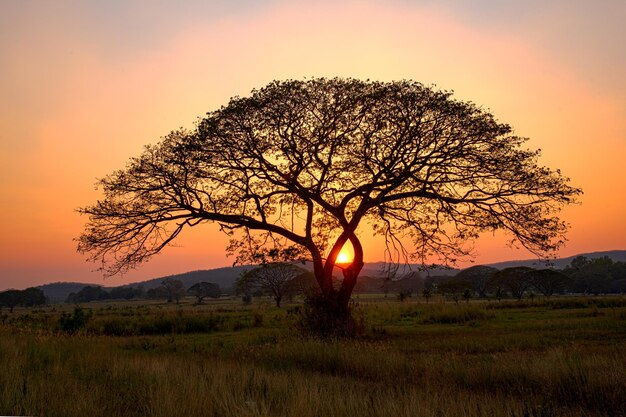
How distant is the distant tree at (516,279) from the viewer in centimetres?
9025

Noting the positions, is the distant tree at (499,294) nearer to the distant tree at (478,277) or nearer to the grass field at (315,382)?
the distant tree at (478,277)

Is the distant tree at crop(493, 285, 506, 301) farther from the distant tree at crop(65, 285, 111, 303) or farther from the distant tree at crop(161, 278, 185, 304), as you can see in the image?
the distant tree at crop(65, 285, 111, 303)

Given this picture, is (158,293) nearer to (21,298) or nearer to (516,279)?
(21,298)

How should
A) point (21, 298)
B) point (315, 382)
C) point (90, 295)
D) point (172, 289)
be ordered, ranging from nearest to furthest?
point (315, 382)
point (21, 298)
point (172, 289)
point (90, 295)

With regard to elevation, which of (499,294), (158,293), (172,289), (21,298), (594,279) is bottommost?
(499,294)

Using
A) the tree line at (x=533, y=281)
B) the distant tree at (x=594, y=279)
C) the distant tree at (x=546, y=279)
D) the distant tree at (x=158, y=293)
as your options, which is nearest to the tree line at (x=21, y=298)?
the distant tree at (x=158, y=293)

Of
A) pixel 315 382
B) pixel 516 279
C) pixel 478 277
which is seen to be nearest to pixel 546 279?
pixel 516 279

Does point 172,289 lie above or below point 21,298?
above

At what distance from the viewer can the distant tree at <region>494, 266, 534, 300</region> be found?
90.2m

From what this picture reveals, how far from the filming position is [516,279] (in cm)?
9150

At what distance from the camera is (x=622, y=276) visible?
140m

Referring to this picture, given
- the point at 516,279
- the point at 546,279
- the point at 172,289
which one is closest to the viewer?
the point at 516,279

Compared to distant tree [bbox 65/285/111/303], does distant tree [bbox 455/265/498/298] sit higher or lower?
lower

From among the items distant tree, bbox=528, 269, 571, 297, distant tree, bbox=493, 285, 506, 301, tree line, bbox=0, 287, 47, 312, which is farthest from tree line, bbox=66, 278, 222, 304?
distant tree, bbox=528, 269, 571, 297
